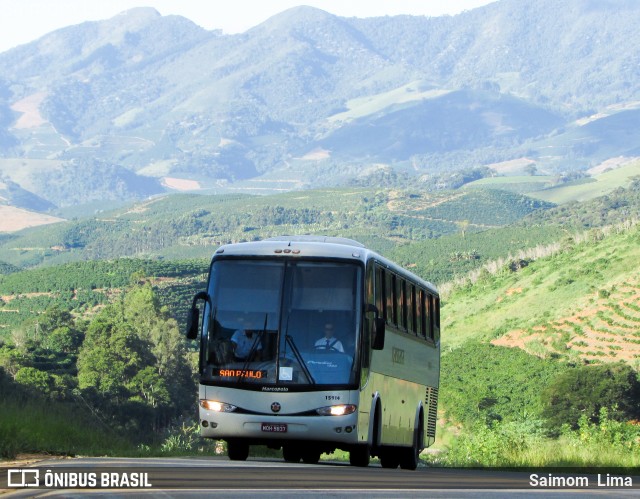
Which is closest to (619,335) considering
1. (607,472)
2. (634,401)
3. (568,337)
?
(568,337)

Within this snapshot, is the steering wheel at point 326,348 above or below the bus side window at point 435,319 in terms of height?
below

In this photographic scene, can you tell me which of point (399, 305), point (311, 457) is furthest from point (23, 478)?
point (311, 457)

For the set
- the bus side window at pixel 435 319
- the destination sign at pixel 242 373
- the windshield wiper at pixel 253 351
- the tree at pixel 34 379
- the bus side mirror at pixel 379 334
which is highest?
the tree at pixel 34 379

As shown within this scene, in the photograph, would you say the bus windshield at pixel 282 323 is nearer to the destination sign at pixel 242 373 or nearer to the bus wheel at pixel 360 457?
the destination sign at pixel 242 373

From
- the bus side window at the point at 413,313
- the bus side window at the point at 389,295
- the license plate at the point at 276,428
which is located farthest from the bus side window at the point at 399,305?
the license plate at the point at 276,428

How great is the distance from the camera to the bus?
23.6 m

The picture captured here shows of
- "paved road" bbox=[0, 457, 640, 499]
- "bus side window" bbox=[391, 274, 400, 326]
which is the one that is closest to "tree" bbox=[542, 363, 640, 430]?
"bus side window" bbox=[391, 274, 400, 326]

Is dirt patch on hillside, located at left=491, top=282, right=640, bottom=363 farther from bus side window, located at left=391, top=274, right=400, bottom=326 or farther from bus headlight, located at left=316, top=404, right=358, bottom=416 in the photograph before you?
bus headlight, located at left=316, top=404, right=358, bottom=416

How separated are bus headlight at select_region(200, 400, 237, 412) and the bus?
2 cm

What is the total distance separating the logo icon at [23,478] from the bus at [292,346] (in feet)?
19.6

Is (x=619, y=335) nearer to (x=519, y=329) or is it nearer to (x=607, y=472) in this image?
(x=519, y=329)

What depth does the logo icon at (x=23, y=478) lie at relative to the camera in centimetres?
1625

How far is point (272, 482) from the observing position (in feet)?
61.0

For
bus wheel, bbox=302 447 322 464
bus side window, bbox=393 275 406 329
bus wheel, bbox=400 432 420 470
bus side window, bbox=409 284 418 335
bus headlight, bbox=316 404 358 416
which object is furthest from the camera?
bus wheel, bbox=302 447 322 464
